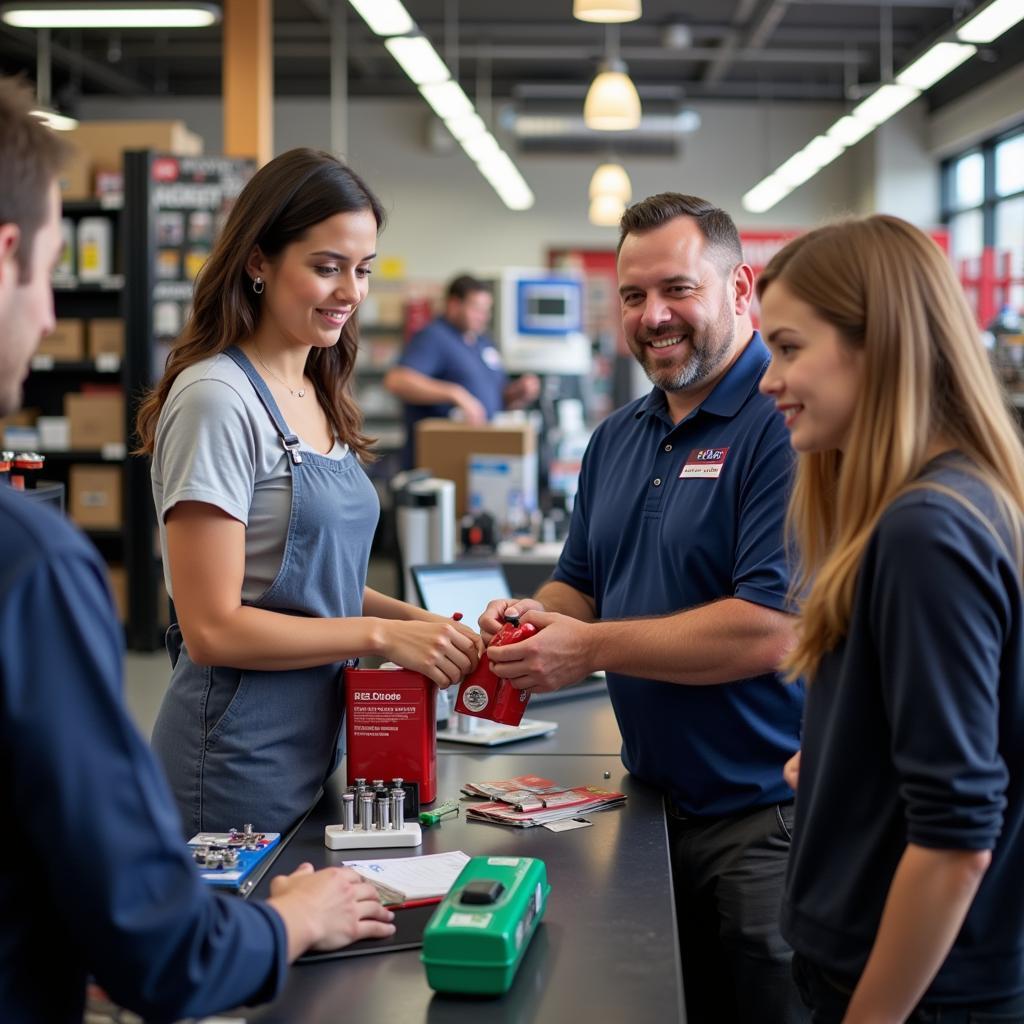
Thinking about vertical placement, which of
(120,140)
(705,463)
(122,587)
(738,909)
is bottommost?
(122,587)

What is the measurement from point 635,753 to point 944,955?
0.99m

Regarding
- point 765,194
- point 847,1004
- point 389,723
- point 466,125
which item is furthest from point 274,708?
point 765,194

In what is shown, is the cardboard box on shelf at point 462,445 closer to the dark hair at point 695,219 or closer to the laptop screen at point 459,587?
the laptop screen at point 459,587

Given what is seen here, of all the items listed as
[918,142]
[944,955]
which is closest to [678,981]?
[944,955]

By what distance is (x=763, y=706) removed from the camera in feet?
7.13

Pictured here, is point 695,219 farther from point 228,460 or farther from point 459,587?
point 459,587

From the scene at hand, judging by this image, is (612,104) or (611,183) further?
(611,183)

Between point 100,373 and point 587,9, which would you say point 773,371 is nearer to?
point 587,9

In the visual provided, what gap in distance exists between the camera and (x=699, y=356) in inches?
92.0

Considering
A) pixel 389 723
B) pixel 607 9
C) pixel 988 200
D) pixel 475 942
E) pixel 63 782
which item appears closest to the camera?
pixel 63 782

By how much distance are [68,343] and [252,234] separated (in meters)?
5.96

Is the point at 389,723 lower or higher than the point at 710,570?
lower

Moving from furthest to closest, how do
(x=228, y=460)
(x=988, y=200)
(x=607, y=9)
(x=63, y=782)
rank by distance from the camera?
(x=988, y=200)
(x=607, y=9)
(x=228, y=460)
(x=63, y=782)

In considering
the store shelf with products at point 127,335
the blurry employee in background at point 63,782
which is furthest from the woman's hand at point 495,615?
the store shelf with products at point 127,335
